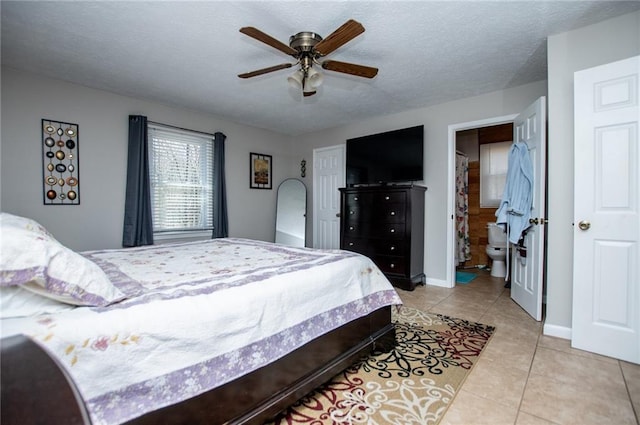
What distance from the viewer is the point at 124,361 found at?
902 millimetres

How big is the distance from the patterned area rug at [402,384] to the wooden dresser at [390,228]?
1252 mm

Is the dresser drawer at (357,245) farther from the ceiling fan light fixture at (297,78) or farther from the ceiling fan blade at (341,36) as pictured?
the ceiling fan blade at (341,36)

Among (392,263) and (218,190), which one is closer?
(392,263)

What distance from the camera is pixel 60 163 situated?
3.06 m

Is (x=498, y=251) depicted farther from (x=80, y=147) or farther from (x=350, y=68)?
(x=80, y=147)

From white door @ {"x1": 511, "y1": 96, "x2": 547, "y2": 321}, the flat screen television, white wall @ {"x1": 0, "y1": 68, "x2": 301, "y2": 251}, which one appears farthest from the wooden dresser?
white wall @ {"x1": 0, "y1": 68, "x2": 301, "y2": 251}

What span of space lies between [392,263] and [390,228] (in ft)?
1.46

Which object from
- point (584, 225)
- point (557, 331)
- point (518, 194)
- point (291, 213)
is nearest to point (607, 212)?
point (584, 225)

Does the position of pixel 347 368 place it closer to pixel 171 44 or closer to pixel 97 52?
pixel 171 44

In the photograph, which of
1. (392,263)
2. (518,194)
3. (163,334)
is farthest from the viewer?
(392,263)

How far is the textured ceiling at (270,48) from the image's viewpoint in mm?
1981

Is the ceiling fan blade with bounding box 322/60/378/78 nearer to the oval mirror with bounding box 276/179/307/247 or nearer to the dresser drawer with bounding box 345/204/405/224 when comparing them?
the dresser drawer with bounding box 345/204/405/224

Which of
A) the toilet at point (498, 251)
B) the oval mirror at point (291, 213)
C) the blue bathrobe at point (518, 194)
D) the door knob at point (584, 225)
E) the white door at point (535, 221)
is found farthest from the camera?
the oval mirror at point (291, 213)

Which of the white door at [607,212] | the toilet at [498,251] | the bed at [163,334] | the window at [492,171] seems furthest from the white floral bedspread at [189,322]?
the window at [492,171]
